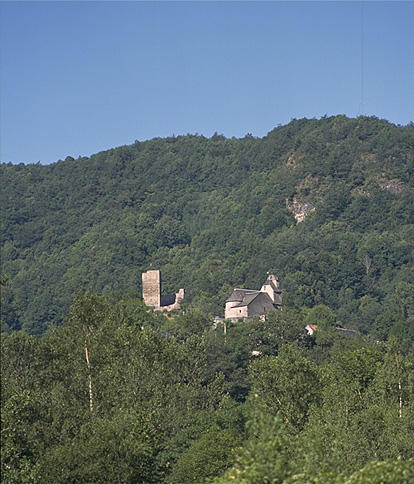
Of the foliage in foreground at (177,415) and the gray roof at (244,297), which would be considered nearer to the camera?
the foliage in foreground at (177,415)

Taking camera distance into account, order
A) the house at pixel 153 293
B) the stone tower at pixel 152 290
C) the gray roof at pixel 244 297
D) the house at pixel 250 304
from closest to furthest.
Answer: the house at pixel 250 304
the gray roof at pixel 244 297
the house at pixel 153 293
the stone tower at pixel 152 290

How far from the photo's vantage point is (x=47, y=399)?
54500 millimetres

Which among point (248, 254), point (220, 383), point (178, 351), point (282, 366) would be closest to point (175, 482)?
point (282, 366)

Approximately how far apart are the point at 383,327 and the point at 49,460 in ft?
308

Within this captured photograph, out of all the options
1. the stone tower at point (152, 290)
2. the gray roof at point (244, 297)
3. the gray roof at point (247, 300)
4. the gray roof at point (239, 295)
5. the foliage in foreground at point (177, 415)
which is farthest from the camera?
the stone tower at point (152, 290)

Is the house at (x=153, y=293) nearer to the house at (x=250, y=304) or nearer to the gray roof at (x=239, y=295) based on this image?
the gray roof at (x=239, y=295)

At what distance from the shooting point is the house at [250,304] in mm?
123250

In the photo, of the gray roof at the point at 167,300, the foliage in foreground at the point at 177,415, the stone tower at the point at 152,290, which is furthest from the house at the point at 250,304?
the foliage in foreground at the point at 177,415

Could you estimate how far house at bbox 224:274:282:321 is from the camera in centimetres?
12325

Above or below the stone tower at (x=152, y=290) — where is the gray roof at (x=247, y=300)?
below

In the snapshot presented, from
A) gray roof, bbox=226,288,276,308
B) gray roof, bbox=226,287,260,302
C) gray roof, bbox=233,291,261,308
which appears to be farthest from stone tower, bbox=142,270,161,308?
gray roof, bbox=233,291,261,308

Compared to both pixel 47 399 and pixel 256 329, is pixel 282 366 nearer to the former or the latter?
pixel 47 399

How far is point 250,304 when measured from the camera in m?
124

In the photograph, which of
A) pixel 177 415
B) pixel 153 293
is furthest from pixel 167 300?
pixel 177 415
